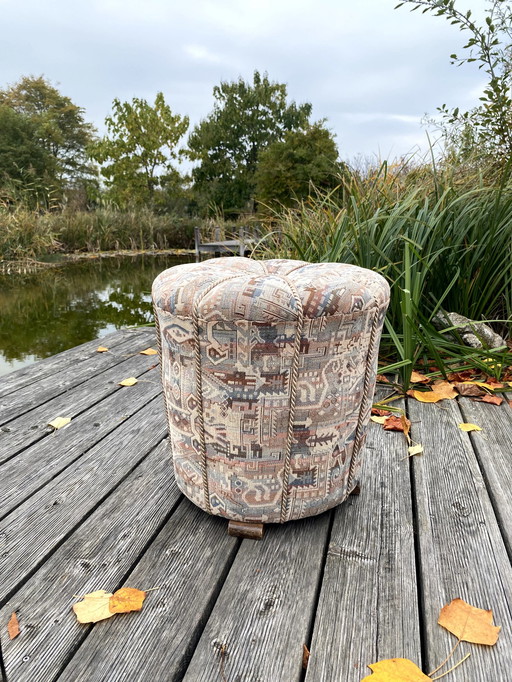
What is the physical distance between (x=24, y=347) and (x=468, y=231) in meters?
3.84

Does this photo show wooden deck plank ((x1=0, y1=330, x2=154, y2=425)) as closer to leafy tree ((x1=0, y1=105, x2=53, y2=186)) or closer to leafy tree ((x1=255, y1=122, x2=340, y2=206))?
leafy tree ((x1=255, y1=122, x2=340, y2=206))

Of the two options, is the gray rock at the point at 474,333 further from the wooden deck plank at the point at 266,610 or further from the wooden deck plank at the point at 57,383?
the wooden deck plank at the point at 57,383

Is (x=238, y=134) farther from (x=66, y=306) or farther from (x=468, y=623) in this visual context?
(x=468, y=623)

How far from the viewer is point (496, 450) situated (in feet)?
5.48

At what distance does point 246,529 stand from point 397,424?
33.6 inches

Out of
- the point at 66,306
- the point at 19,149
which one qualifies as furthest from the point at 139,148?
the point at 66,306

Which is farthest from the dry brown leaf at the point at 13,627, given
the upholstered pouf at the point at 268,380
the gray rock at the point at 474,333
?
the gray rock at the point at 474,333

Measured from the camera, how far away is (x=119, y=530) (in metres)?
1.29

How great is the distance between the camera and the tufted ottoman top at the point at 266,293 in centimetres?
106

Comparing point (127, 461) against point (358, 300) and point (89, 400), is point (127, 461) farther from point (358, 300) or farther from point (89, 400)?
point (358, 300)

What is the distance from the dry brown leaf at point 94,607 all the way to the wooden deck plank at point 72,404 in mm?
842

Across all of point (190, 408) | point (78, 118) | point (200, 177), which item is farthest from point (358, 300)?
point (78, 118)

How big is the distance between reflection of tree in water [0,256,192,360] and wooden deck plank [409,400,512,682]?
3.57 meters

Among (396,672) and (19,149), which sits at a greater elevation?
(19,149)
